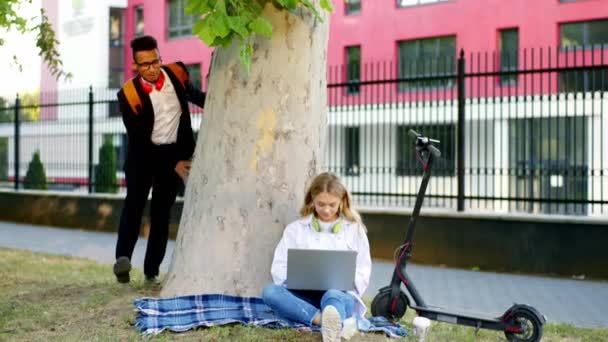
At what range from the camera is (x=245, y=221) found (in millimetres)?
5621

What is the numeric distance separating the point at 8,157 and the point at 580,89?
12.0m

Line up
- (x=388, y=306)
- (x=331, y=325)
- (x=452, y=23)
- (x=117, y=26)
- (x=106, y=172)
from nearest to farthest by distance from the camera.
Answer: (x=331, y=325), (x=388, y=306), (x=106, y=172), (x=452, y=23), (x=117, y=26)

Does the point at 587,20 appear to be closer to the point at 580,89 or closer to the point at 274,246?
the point at 580,89

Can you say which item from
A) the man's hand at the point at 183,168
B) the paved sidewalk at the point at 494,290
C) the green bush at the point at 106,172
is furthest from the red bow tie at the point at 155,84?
the green bush at the point at 106,172

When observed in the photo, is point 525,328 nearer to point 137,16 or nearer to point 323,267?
point 323,267

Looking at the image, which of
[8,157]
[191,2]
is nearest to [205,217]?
[191,2]

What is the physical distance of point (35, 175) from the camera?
637 inches

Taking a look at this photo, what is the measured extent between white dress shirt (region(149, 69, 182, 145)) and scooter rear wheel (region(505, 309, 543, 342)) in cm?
290

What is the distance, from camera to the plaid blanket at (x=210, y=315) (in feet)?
16.9

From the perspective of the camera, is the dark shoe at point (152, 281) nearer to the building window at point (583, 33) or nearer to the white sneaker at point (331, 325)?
the white sneaker at point (331, 325)

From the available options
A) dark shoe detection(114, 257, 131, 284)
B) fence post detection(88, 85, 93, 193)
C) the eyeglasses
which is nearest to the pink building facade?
fence post detection(88, 85, 93, 193)

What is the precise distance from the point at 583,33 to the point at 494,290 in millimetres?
16512

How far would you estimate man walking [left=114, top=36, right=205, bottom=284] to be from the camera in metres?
6.12

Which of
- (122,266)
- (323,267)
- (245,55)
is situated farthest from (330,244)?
(122,266)
